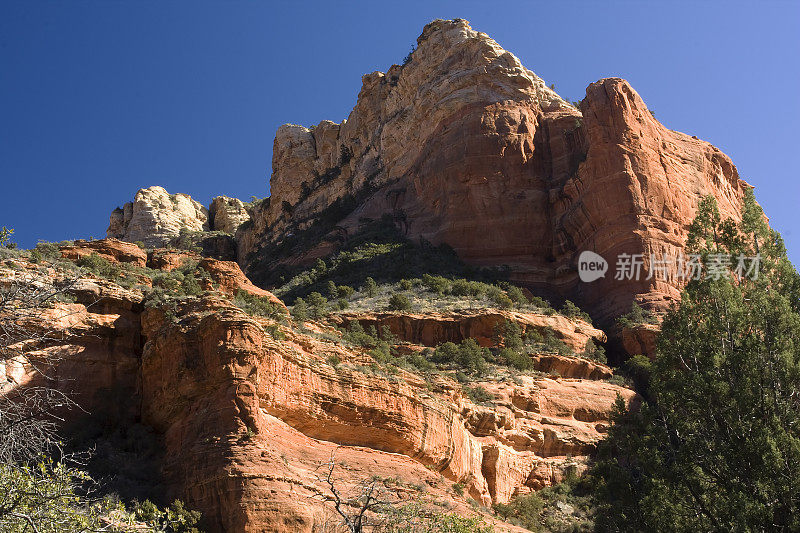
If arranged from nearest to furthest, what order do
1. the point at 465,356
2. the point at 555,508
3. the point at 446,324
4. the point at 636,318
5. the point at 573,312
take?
the point at 555,508, the point at 465,356, the point at 446,324, the point at 636,318, the point at 573,312

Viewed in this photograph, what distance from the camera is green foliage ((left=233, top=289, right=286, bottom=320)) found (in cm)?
2767

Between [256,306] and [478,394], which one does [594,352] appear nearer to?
[478,394]

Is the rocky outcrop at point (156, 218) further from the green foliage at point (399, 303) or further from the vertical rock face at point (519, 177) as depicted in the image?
the green foliage at point (399, 303)

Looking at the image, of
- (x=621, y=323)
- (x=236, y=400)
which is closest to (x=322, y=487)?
(x=236, y=400)

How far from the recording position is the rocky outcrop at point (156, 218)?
86625 millimetres

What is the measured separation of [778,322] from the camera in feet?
60.1

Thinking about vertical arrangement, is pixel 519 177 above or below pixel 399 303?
above

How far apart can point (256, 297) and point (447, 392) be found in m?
10.6

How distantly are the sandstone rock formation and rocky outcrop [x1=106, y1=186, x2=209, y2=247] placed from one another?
6116 centimetres

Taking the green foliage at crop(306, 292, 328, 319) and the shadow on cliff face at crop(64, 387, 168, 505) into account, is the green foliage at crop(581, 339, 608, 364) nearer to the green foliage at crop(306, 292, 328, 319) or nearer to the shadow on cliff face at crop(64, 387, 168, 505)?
the green foliage at crop(306, 292, 328, 319)

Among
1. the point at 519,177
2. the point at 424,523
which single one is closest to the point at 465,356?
the point at 424,523

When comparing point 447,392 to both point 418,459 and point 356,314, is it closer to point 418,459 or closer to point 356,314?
point 418,459

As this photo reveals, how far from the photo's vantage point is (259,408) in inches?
798

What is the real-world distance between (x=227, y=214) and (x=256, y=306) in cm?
6920
